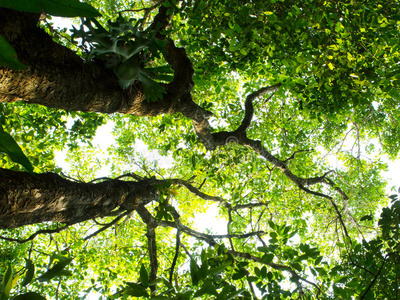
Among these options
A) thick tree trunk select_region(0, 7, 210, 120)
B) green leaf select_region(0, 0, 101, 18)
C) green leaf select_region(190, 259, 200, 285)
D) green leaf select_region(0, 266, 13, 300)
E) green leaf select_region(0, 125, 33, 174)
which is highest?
thick tree trunk select_region(0, 7, 210, 120)

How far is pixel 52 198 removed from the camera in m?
2.43

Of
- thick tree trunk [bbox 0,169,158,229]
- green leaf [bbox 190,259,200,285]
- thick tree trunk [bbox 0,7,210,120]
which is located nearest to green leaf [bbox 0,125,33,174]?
green leaf [bbox 190,259,200,285]

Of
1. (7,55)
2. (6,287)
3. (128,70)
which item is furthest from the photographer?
(128,70)

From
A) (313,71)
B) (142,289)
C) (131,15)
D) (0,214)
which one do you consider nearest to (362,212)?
(313,71)

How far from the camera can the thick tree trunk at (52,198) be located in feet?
6.89

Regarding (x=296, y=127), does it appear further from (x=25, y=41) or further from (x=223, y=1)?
(x=25, y=41)

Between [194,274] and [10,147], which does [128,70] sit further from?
[10,147]

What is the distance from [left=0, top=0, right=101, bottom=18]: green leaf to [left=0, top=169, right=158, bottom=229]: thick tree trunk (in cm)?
200

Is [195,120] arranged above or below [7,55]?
above

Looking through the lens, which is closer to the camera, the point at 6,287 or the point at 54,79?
the point at 6,287

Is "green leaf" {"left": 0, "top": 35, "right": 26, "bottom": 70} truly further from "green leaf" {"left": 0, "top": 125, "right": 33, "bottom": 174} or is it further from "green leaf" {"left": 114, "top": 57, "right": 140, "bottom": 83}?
"green leaf" {"left": 114, "top": 57, "right": 140, "bottom": 83}

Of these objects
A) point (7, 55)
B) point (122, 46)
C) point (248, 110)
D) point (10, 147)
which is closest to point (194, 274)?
point (10, 147)

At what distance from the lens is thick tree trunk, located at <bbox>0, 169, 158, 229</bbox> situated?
210 cm

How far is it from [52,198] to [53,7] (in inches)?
90.9
